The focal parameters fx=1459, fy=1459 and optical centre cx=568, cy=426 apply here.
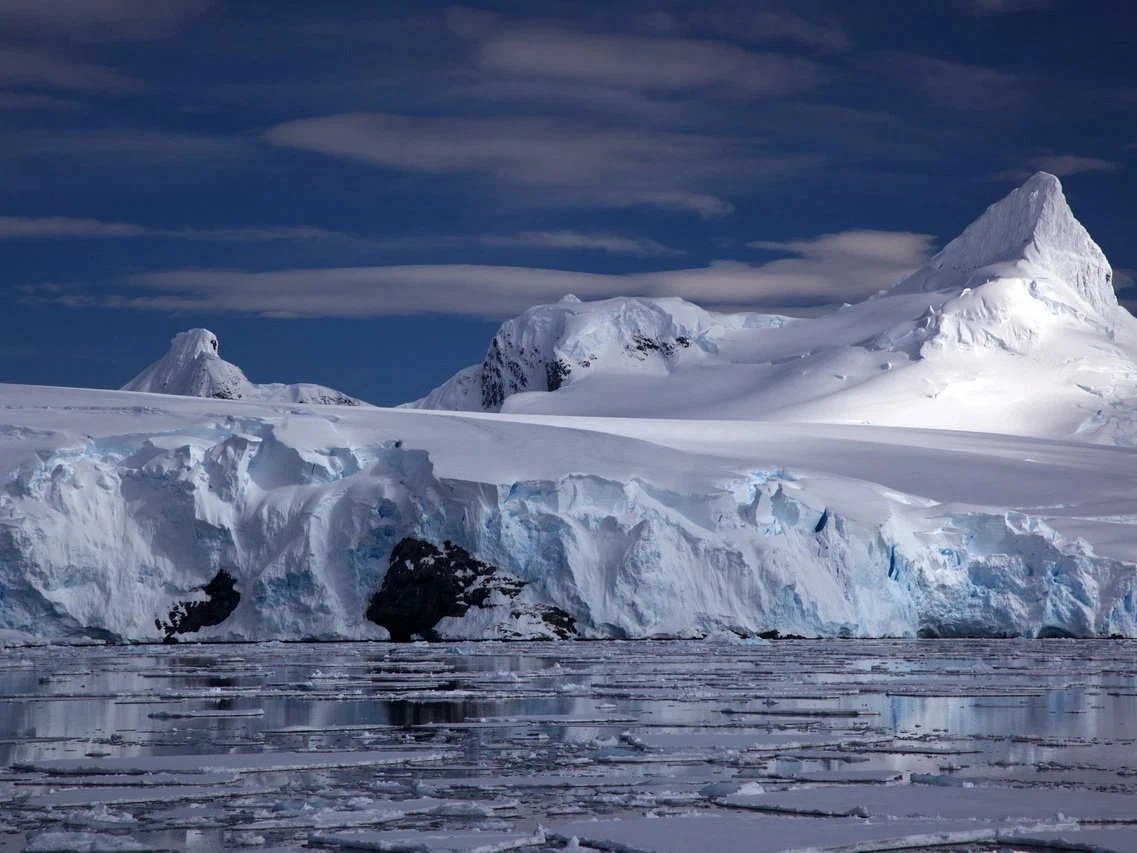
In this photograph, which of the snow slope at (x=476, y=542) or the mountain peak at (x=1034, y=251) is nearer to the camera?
the snow slope at (x=476, y=542)

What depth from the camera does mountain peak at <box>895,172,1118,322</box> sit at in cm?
9762

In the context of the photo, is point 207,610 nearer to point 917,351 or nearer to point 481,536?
point 481,536

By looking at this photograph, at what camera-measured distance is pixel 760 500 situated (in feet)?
110

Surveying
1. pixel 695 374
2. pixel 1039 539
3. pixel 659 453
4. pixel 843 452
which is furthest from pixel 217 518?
pixel 695 374

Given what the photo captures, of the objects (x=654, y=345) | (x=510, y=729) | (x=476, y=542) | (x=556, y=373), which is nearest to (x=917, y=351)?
(x=654, y=345)

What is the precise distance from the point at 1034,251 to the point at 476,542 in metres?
75.6

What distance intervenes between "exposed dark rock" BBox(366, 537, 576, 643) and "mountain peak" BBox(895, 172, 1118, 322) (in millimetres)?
72126

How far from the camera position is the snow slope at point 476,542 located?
30.0 m

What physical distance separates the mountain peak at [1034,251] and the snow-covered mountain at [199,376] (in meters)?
43.9

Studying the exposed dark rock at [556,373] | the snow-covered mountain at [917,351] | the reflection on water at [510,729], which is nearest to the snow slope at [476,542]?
the reflection on water at [510,729]

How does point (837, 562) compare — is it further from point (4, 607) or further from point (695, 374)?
point (695, 374)

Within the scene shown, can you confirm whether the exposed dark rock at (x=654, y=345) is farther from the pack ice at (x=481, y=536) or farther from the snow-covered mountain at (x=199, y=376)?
the pack ice at (x=481, y=536)

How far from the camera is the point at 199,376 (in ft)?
331

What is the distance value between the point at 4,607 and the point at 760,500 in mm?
16272
